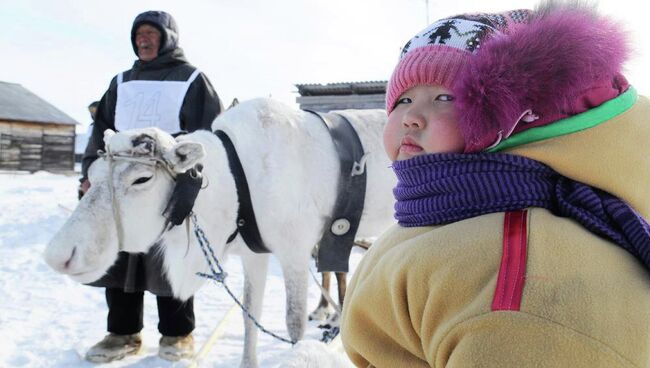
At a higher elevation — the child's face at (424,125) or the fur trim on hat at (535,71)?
the fur trim on hat at (535,71)

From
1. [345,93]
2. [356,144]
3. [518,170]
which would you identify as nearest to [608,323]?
[518,170]

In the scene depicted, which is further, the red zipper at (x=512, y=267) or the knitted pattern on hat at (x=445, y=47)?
the knitted pattern on hat at (x=445, y=47)

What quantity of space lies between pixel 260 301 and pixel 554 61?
2.73 meters

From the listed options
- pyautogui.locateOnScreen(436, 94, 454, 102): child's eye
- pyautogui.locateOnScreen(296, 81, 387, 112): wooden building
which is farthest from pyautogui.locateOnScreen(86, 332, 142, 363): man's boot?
pyautogui.locateOnScreen(296, 81, 387, 112): wooden building

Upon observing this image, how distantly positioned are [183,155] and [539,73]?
1.94 metres

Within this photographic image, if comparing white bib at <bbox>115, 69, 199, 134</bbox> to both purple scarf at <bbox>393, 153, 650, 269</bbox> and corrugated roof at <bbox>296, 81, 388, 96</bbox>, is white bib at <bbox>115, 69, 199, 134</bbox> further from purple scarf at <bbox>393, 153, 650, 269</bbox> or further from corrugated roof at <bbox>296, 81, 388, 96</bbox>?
corrugated roof at <bbox>296, 81, 388, 96</bbox>

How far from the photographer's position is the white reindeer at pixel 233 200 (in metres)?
2.26

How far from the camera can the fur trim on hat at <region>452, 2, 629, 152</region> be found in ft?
Answer: 2.68

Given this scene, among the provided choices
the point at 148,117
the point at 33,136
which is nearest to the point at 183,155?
the point at 148,117

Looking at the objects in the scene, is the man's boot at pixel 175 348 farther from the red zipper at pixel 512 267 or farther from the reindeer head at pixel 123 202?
the red zipper at pixel 512 267

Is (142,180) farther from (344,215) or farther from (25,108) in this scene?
(25,108)

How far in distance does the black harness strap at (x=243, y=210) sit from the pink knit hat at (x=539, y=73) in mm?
1853

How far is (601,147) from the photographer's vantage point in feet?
2.70

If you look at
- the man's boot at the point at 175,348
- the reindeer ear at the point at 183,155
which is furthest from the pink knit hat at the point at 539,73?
the man's boot at the point at 175,348
